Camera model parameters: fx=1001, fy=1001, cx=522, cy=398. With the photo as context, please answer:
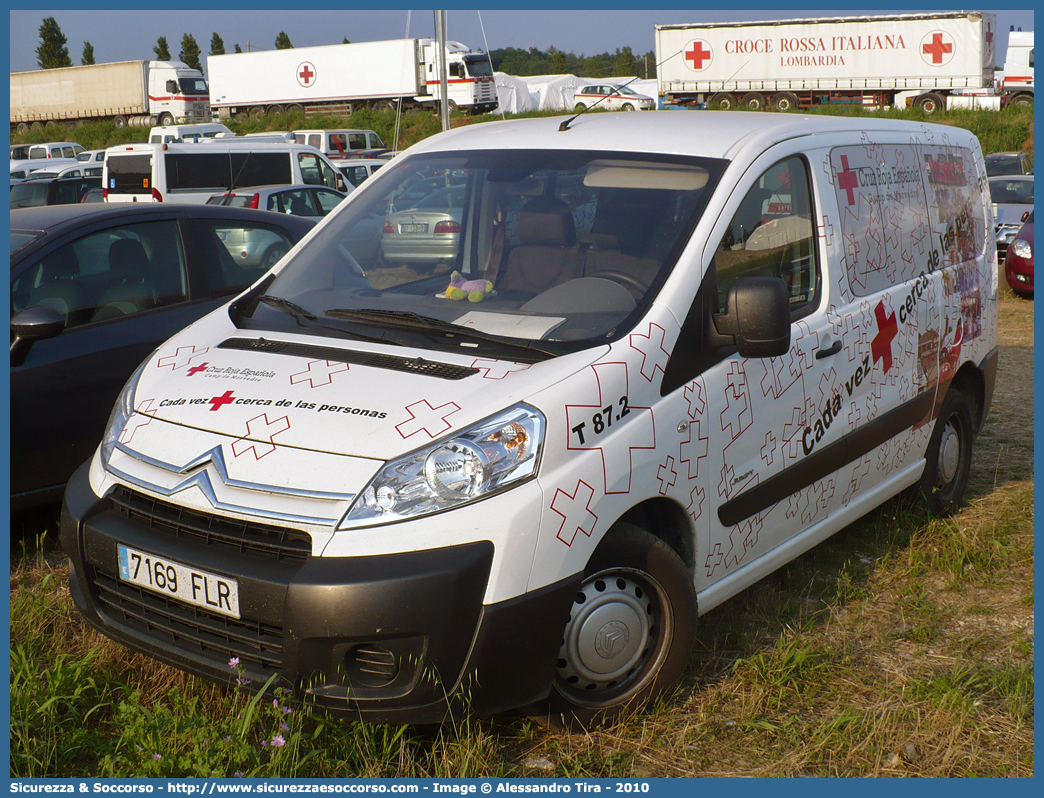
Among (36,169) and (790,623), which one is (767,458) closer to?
(790,623)

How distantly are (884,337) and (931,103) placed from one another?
123 ft

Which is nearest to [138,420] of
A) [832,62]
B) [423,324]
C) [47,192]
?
[423,324]

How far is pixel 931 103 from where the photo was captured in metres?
37.3

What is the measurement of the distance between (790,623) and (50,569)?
9.74ft

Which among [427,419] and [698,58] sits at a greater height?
[698,58]

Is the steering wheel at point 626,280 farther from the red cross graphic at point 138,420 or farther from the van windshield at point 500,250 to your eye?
the red cross graphic at point 138,420

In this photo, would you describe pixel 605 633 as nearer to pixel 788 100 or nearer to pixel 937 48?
pixel 937 48

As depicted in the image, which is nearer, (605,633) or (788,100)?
(605,633)

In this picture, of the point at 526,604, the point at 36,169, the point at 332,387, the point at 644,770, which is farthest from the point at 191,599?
the point at 36,169

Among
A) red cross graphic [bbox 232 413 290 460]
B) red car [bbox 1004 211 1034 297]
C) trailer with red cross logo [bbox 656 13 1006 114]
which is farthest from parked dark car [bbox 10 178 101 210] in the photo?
trailer with red cross logo [bbox 656 13 1006 114]

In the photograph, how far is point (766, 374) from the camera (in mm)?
3357

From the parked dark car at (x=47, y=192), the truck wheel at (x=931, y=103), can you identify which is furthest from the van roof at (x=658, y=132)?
the truck wheel at (x=931, y=103)

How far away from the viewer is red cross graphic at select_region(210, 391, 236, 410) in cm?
286

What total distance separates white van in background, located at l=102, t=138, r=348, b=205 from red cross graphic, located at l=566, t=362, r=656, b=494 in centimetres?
1442
